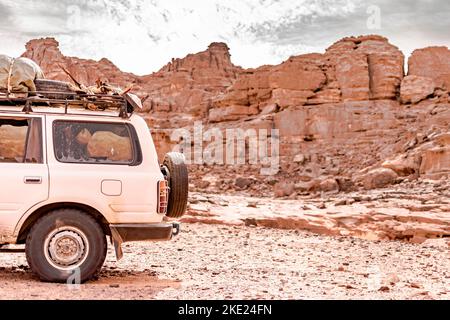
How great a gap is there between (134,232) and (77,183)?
809mm

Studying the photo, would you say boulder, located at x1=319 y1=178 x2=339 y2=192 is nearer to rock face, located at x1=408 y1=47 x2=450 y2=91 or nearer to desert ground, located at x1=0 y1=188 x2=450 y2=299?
desert ground, located at x1=0 y1=188 x2=450 y2=299

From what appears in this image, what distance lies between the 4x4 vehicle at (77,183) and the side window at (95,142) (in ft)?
0.04

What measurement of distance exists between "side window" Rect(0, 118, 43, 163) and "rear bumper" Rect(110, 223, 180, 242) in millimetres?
1123

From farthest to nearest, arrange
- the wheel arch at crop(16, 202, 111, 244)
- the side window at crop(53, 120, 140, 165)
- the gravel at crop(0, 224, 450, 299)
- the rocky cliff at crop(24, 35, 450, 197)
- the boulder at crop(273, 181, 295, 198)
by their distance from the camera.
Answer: the rocky cliff at crop(24, 35, 450, 197) → the boulder at crop(273, 181, 295, 198) → the side window at crop(53, 120, 140, 165) → the wheel arch at crop(16, 202, 111, 244) → the gravel at crop(0, 224, 450, 299)

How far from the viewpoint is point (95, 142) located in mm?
6164

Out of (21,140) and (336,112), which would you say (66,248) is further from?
(336,112)

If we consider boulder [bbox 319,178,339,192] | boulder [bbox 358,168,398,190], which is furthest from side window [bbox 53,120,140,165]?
boulder [bbox 319,178,339,192]

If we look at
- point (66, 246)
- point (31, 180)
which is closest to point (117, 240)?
point (66, 246)

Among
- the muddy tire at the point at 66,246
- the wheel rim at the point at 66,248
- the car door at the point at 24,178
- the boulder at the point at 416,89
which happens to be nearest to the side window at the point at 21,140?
the car door at the point at 24,178

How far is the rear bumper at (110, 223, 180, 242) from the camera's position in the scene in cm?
589

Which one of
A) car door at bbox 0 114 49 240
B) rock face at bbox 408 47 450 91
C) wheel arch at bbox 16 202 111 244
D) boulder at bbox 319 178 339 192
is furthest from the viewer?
rock face at bbox 408 47 450 91

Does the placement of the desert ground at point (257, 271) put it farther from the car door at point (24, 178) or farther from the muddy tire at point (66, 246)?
the car door at point (24, 178)

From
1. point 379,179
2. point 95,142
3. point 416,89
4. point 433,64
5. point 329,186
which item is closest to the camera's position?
point 95,142

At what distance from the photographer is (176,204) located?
20.8 feet
